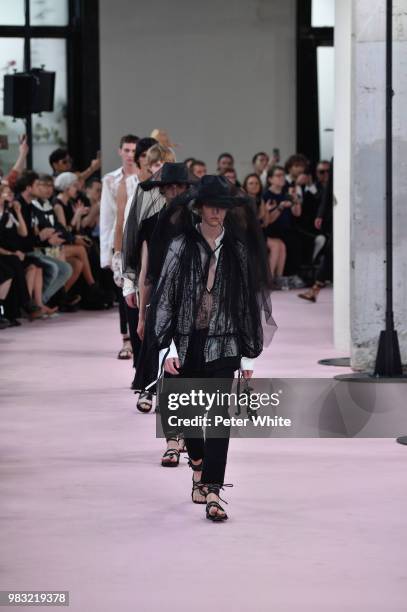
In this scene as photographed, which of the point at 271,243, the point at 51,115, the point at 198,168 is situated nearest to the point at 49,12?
the point at 51,115

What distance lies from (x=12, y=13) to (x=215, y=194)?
562 inches

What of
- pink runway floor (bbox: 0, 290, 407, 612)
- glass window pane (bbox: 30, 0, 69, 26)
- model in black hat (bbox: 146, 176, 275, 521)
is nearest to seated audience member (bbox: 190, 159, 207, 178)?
glass window pane (bbox: 30, 0, 69, 26)

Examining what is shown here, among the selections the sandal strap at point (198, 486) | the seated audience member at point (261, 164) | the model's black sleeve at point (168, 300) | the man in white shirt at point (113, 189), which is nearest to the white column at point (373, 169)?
the man in white shirt at point (113, 189)

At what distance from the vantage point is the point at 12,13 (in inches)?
743

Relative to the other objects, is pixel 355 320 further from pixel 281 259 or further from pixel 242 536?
pixel 281 259

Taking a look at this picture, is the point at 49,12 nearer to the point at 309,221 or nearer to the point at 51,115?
the point at 51,115

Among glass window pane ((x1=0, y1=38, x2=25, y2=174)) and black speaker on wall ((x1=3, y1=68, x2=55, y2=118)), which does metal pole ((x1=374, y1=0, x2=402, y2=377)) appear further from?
glass window pane ((x1=0, y1=38, x2=25, y2=174))

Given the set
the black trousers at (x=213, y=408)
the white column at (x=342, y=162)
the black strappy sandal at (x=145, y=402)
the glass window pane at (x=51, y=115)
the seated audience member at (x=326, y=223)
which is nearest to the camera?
the black trousers at (x=213, y=408)

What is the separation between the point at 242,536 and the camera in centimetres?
506

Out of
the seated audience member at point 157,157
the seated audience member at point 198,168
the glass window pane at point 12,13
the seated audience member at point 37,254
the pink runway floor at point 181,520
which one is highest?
the glass window pane at point 12,13

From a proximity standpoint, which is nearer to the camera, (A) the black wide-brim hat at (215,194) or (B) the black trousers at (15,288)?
(A) the black wide-brim hat at (215,194)

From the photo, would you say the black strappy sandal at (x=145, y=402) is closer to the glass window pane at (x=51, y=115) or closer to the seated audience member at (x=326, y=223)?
the seated audience member at (x=326, y=223)

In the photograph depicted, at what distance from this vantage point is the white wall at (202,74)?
1919cm

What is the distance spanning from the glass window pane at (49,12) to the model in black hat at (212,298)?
14165 mm
